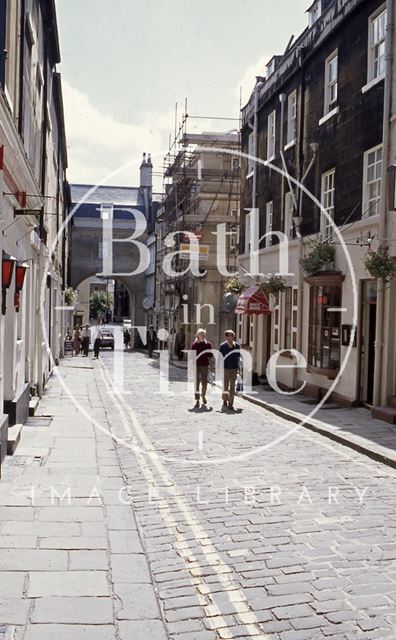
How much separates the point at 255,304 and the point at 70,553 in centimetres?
1589

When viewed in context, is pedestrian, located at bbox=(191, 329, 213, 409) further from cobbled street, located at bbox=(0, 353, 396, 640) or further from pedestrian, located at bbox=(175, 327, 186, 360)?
pedestrian, located at bbox=(175, 327, 186, 360)

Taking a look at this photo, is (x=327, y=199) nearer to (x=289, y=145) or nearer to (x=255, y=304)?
(x=289, y=145)

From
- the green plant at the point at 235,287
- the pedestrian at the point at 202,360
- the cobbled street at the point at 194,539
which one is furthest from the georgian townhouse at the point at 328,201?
the cobbled street at the point at 194,539

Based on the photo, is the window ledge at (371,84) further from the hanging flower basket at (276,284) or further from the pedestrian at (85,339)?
the pedestrian at (85,339)

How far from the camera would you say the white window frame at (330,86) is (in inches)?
672

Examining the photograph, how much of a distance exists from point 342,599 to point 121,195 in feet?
213

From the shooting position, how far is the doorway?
14883 mm

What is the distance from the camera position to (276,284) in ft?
65.9

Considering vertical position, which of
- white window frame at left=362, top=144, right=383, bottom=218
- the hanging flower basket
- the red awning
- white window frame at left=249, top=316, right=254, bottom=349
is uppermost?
white window frame at left=362, top=144, right=383, bottom=218

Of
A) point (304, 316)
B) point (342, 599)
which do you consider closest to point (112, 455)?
point (342, 599)

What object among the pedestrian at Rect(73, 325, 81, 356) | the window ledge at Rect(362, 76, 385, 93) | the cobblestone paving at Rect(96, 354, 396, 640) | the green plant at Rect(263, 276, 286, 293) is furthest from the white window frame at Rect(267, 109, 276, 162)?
the pedestrian at Rect(73, 325, 81, 356)

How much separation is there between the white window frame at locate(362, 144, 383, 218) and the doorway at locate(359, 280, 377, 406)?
1.52 meters

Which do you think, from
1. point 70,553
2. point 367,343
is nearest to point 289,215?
point 367,343

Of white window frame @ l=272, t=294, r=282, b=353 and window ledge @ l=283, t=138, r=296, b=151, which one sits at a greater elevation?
window ledge @ l=283, t=138, r=296, b=151
